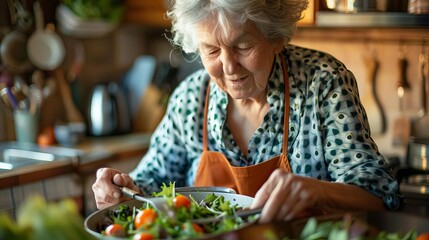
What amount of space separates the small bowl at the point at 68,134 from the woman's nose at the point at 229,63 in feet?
5.22

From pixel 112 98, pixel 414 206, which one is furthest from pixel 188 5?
pixel 112 98

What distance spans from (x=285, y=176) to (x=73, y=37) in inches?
89.7

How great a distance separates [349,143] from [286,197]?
36 centimetres

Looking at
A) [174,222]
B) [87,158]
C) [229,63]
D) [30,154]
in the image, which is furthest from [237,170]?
[30,154]

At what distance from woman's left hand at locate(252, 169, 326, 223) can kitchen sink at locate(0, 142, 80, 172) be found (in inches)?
61.3

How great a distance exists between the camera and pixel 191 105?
6.82ft

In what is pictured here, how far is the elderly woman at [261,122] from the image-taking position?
1.70 m

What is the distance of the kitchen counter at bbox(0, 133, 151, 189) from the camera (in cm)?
266

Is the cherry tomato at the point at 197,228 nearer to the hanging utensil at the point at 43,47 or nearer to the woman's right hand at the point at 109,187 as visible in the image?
the woman's right hand at the point at 109,187

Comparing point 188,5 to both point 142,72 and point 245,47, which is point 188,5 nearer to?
point 245,47

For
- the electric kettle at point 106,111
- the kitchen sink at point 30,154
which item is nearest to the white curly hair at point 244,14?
the kitchen sink at point 30,154

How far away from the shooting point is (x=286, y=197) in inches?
57.7

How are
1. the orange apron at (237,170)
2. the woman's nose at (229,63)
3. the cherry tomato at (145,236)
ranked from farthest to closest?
the orange apron at (237,170) < the woman's nose at (229,63) < the cherry tomato at (145,236)

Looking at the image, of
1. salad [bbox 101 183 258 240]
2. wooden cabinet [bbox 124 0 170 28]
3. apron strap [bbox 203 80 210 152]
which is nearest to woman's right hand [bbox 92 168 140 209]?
salad [bbox 101 183 258 240]
